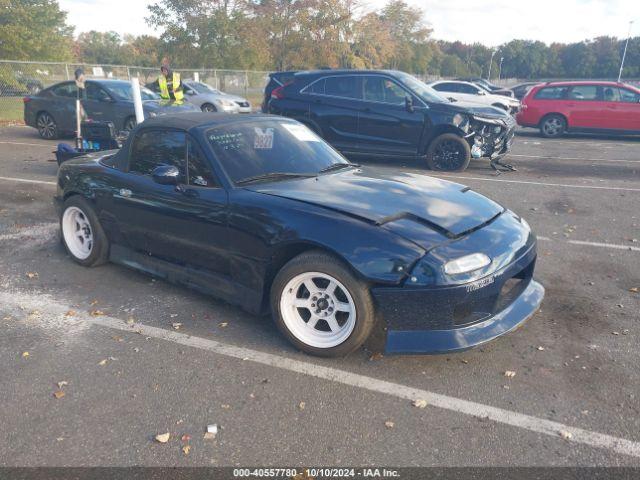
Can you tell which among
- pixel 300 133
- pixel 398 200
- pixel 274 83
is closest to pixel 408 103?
pixel 274 83

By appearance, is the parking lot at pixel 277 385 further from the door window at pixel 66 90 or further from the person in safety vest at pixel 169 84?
the door window at pixel 66 90

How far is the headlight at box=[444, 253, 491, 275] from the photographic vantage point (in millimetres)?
2988

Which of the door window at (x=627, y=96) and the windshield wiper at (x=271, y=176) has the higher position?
the door window at (x=627, y=96)

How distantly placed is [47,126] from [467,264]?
13.9m

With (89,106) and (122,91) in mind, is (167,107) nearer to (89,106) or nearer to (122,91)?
(122,91)

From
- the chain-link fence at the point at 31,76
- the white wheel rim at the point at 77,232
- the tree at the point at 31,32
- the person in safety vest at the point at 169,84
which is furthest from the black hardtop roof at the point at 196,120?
the tree at the point at 31,32

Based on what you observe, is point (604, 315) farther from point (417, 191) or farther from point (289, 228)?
point (289, 228)

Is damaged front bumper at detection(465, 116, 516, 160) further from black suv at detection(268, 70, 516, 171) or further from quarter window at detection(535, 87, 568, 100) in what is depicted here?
quarter window at detection(535, 87, 568, 100)

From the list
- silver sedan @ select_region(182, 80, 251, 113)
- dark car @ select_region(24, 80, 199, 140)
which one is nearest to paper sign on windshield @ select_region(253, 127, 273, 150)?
dark car @ select_region(24, 80, 199, 140)

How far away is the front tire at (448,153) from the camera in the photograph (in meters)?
9.58

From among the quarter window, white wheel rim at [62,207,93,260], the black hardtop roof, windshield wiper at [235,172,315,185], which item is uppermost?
the quarter window

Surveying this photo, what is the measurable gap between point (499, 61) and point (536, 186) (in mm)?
102513

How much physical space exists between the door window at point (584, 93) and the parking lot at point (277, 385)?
1147 centimetres

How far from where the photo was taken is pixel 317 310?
3361 mm
